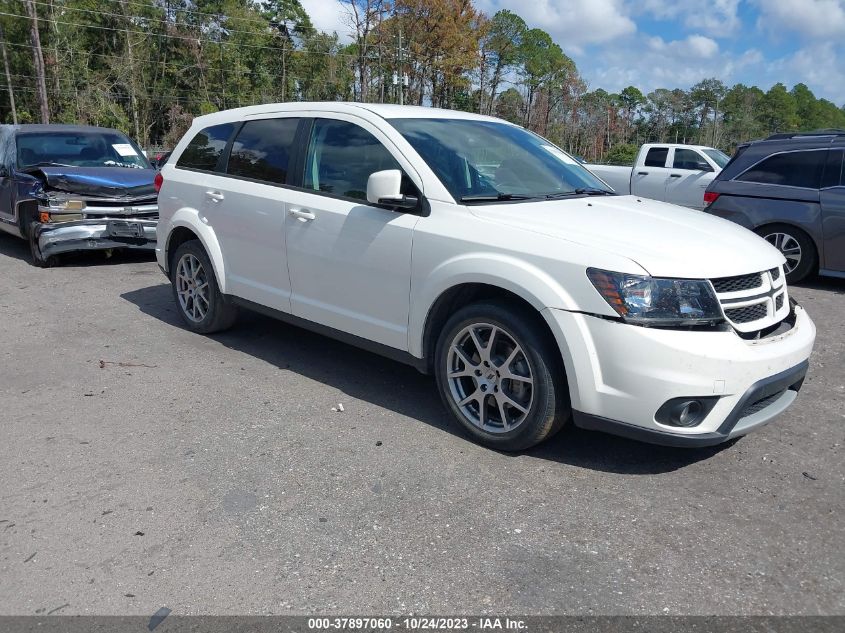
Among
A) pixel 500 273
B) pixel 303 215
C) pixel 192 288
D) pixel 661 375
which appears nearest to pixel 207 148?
pixel 192 288

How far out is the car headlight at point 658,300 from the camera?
3.38m

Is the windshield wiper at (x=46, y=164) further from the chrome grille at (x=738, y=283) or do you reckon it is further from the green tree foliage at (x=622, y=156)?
the green tree foliage at (x=622, y=156)

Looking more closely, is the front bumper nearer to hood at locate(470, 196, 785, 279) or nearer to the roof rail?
hood at locate(470, 196, 785, 279)

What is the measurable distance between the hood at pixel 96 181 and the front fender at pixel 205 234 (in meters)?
3.64

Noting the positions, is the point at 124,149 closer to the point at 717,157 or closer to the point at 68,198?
the point at 68,198

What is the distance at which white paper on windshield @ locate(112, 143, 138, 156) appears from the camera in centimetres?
1048

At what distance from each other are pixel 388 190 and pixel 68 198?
6.47 meters

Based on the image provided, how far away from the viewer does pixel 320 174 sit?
4906 millimetres

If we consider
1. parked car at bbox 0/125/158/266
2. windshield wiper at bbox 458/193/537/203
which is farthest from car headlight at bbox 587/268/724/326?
parked car at bbox 0/125/158/266

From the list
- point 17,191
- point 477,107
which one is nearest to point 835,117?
point 477,107

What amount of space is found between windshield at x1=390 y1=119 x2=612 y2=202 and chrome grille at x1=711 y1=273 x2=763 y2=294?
1284 millimetres

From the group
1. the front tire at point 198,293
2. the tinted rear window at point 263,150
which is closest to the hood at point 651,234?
the tinted rear window at point 263,150

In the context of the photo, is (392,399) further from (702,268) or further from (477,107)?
(477,107)

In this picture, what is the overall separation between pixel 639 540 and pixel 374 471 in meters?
1.35
